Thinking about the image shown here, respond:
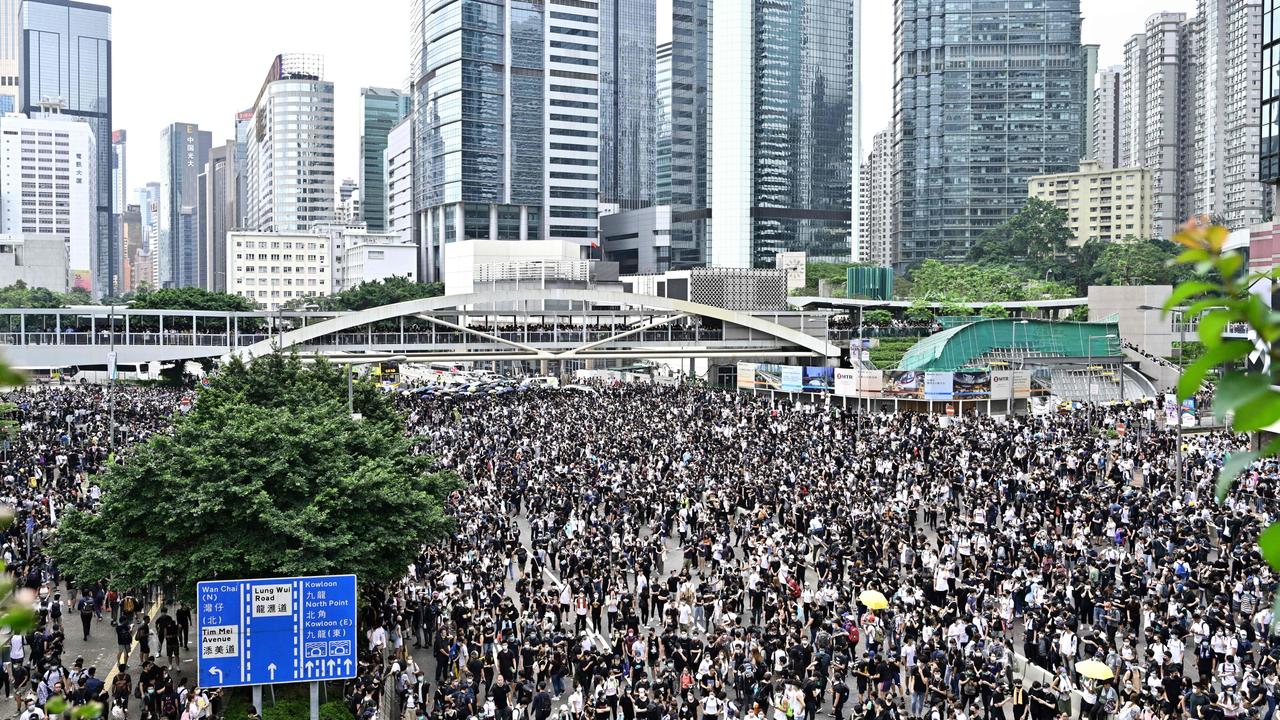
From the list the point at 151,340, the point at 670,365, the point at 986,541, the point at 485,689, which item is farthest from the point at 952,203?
the point at 485,689

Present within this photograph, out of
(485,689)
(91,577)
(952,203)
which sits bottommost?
(485,689)

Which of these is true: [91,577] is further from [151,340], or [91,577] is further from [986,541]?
[151,340]

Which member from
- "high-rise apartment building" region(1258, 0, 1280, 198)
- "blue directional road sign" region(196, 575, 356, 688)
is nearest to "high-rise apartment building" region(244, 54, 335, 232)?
"high-rise apartment building" region(1258, 0, 1280, 198)

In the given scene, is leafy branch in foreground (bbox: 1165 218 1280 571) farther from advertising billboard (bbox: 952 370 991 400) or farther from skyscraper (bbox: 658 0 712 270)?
skyscraper (bbox: 658 0 712 270)

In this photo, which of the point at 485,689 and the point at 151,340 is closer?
the point at 485,689

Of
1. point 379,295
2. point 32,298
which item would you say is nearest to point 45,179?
point 32,298

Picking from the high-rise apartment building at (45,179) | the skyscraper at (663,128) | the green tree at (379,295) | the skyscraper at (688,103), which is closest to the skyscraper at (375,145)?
the high-rise apartment building at (45,179)

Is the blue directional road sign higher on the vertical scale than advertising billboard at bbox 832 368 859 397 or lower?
lower

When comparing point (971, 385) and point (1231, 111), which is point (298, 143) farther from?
point (971, 385)
